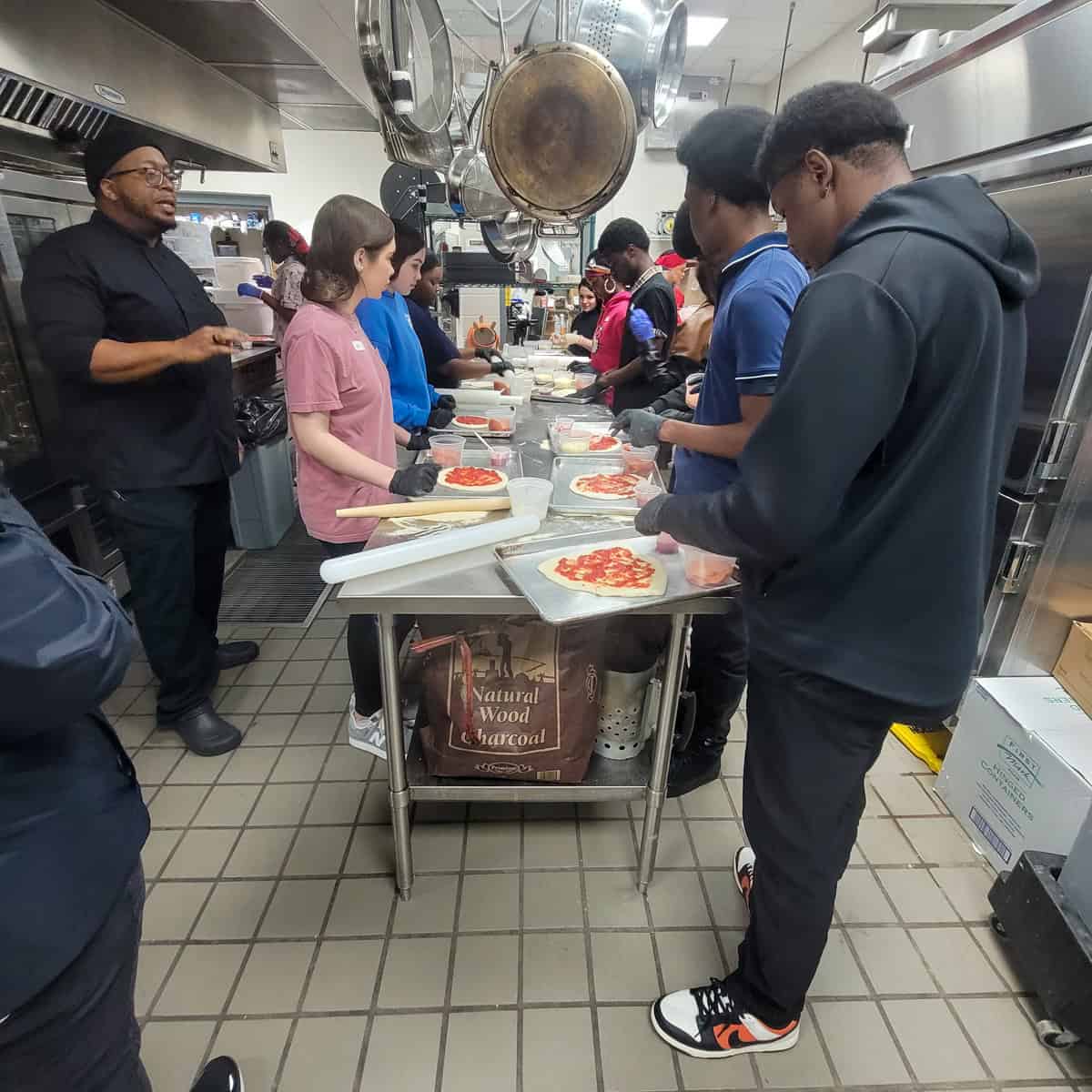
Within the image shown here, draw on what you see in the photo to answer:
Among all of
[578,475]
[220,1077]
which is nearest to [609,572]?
[578,475]

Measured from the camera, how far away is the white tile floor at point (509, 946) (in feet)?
4.46

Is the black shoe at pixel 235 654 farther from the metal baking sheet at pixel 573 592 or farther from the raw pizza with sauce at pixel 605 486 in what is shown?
the metal baking sheet at pixel 573 592

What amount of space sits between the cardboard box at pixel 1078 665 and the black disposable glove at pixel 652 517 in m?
1.47

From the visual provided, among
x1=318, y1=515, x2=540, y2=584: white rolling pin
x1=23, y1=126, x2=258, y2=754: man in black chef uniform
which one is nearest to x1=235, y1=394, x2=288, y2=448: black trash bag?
x1=23, y1=126, x2=258, y2=754: man in black chef uniform

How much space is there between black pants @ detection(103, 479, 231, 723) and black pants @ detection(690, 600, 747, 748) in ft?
5.41

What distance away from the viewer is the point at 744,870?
174 cm

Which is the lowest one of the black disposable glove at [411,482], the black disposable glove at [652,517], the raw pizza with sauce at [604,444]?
the raw pizza with sauce at [604,444]

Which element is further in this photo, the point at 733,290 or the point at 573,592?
the point at 733,290

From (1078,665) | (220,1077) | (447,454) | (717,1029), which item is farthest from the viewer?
(447,454)

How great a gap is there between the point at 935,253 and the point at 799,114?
317mm

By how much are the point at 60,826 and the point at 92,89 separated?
2502 millimetres

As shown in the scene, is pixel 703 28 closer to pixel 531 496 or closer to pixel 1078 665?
pixel 531 496

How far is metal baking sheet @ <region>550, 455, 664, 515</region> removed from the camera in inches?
69.6

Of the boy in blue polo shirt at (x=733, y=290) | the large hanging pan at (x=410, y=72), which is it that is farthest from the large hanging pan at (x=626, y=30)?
the boy in blue polo shirt at (x=733, y=290)
